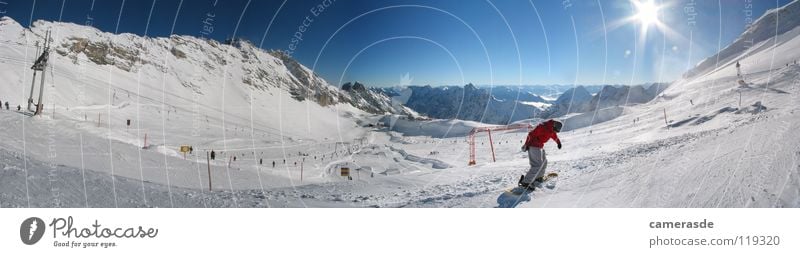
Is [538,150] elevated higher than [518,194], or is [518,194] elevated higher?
[538,150]

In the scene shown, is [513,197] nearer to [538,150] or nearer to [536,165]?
[536,165]

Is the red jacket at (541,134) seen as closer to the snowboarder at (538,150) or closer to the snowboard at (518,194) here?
the snowboarder at (538,150)

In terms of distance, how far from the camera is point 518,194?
6391 mm

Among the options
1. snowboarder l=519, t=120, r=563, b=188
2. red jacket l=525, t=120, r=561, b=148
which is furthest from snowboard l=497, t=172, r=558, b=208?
red jacket l=525, t=120, r=561, b=148

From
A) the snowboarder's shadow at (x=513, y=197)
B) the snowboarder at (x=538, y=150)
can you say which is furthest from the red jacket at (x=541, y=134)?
the snowboarder's shadow at (x=513, y=197)

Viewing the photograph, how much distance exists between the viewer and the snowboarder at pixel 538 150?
6.61 meters

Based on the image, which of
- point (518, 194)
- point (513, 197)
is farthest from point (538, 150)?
point (513, 197)

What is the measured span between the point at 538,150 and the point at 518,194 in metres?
0.83

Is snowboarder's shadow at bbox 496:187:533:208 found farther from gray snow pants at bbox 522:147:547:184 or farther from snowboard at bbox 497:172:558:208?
gray snow pants at bbox 522:147:547:184

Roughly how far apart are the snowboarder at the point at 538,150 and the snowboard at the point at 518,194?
111mm

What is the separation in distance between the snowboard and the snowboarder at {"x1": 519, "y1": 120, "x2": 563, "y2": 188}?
11 centimetres
